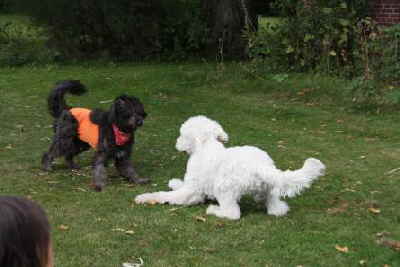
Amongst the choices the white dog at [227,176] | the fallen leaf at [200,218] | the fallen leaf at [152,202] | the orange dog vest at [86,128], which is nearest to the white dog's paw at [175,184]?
the white dog at [227,176]

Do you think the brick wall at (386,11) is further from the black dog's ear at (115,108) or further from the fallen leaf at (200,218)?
the fallen leaf at (200,218)

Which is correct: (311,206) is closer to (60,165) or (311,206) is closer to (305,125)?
(60,165)

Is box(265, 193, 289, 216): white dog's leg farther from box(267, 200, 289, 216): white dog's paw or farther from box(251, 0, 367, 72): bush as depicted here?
box(251, 0, 367, 72): bush

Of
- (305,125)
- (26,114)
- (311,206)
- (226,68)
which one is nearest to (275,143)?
(305,125)

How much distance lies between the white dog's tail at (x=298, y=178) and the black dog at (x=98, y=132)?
1910 millimetres

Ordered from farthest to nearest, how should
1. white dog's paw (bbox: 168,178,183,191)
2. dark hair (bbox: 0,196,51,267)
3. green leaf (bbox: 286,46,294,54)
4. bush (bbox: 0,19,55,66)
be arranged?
bush (bbox: 0,19,55,66)
green leaf (bbox: 286,46,294,54)
white dog's paw (bbox: 168,178,183,191)
dark hair (bbox: 0,196,51,267)

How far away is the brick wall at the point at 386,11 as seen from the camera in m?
15.3

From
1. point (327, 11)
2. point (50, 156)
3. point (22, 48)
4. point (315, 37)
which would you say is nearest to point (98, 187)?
point (50, 156)

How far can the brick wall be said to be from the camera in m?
15.3

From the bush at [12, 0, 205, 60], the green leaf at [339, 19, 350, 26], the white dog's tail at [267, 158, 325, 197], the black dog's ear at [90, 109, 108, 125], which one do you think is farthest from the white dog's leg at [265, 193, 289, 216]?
the bush at [12, 0, 205, 60]

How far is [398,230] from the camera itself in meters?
5.64

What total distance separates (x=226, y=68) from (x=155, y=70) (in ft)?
6.14

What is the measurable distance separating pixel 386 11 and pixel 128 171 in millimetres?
10242

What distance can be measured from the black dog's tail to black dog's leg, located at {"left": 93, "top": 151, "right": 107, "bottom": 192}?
3.42 feet
